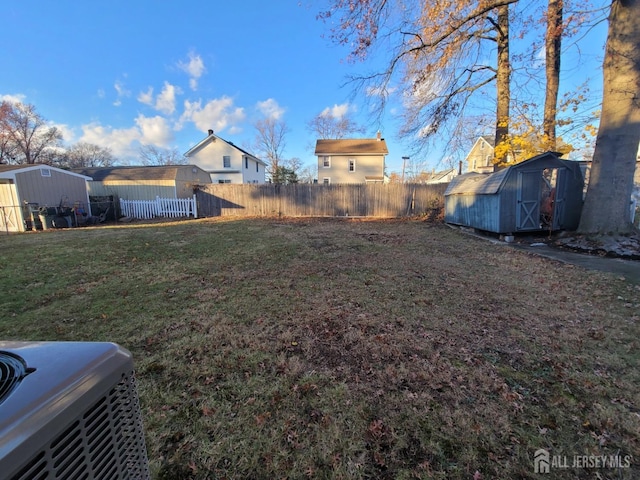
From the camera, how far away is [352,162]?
2627 centimetres

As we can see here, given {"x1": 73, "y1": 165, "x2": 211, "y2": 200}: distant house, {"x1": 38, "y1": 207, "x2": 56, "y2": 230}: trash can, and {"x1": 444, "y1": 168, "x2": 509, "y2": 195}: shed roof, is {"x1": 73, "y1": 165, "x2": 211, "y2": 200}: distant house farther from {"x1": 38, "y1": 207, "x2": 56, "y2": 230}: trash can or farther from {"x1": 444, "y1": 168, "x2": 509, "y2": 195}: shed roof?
{"x1": 444, "y1": 168, "x2": 509, "y2": 195}: shed roof

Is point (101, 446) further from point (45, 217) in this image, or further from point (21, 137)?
point (21, 137)

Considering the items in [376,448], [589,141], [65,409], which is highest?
[589,141]

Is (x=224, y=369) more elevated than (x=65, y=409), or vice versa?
(x=65, y=409)

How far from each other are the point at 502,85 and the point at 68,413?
560 inches

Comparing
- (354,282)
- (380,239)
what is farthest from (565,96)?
(354,282)

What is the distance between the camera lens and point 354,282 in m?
4.54

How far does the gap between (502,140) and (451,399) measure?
1162 centimetres

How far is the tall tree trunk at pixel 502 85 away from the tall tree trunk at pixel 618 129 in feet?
11.5

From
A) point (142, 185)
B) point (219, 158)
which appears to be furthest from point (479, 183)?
point (219, 158)

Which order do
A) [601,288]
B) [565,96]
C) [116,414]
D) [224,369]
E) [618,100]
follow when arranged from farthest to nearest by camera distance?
[565,96], [618,100], [601,288], [224,369], [116,414]

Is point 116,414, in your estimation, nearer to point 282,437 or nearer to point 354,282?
point 282,437

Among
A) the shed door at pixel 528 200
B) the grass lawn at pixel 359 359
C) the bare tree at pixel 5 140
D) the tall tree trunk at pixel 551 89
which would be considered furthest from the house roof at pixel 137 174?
the bare tree at pixel 5 140

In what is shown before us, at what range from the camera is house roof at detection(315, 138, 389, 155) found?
84.8 feet
